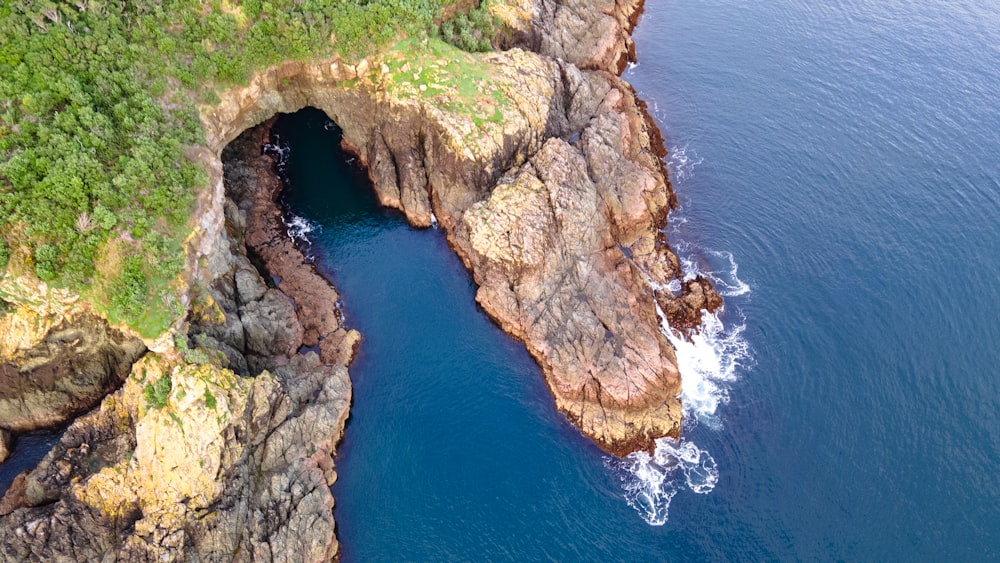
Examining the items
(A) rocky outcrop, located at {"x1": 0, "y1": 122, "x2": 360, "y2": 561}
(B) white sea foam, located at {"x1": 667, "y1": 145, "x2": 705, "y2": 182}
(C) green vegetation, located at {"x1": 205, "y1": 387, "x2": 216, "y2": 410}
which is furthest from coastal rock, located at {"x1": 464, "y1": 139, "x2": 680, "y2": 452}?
(C) green vegetation, located at {"x1": 205, "y1": 387, "x2": 216, "y2": 410}

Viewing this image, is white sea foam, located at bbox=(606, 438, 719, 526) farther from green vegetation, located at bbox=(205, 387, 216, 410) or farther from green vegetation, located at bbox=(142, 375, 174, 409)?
green vegetation, located at bbox=(142, 375, 174, 409)

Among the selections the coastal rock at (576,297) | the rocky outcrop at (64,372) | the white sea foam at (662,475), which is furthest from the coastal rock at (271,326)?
the white sea foam at (662,475)

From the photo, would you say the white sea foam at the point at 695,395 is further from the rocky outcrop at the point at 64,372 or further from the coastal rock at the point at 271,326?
the rocky outcrop at the point at 64,372

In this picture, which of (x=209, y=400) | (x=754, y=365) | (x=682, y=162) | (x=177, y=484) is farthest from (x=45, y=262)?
(x=682, y=162)

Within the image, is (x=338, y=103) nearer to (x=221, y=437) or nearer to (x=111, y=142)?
(x=111, y=142)

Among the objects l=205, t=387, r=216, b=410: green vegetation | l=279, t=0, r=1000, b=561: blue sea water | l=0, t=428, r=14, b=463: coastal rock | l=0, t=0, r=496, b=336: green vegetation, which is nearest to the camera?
l=0, t=0, r=496, b=336: green vegetation

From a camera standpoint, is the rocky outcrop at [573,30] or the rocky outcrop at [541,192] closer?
the rocky outcrop at [541,192]

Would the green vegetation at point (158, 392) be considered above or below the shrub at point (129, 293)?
below
